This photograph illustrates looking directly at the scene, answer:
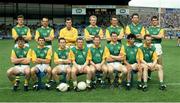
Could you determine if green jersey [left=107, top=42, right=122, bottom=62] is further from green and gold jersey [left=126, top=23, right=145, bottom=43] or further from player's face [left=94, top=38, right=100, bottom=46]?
green and gold jersey [left=126, top=23, right=145, bottom=43]

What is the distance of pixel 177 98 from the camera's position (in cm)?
944

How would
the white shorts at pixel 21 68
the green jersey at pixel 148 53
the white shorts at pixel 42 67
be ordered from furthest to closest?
the green jersey at pixel 148 53
the white shorts at pixel 42 67
the white shorts at pixel 21 68

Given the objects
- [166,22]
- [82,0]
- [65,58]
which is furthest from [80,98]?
[166,22]

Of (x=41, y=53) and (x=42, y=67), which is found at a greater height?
(x=41, y=53)

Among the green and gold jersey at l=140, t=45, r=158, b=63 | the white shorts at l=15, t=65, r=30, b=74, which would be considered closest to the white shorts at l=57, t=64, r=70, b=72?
the white shorts at l=15, t=65, r=30, b=74

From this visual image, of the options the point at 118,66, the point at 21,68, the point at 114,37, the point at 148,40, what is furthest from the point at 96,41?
the point at 21,68

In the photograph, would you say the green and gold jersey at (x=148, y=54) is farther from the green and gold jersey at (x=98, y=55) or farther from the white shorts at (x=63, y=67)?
the white shorts at (x=63, y=67)

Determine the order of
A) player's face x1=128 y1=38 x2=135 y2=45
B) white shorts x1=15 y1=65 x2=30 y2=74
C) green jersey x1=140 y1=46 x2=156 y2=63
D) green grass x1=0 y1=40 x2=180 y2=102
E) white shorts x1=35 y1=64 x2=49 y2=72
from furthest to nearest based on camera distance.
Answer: green jersey x1=140 y1=46 x2=156 y2=63 < player's face x1=128 y1=38 x2=135 y2=45 < white shorts x1=35 y1=64 x2=49 y2=72 < white shorts x1=15 y1=65 x2=30 y2=74 < green grass x1=0 y1=40 x2=180 y2=102

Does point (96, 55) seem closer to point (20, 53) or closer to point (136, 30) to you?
point (136, 30)

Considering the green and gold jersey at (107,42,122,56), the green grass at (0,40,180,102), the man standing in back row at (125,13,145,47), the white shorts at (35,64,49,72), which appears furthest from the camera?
the man standing in back row at (125,13,145,47)

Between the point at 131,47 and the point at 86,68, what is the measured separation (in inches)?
54.8

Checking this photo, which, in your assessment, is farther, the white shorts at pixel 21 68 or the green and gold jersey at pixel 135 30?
the green and gold jersey at pixel 135 30

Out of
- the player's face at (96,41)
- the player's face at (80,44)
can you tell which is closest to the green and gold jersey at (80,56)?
the player's face at (80,44)

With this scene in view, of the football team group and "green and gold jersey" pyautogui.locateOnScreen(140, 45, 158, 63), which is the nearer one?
the football team group
